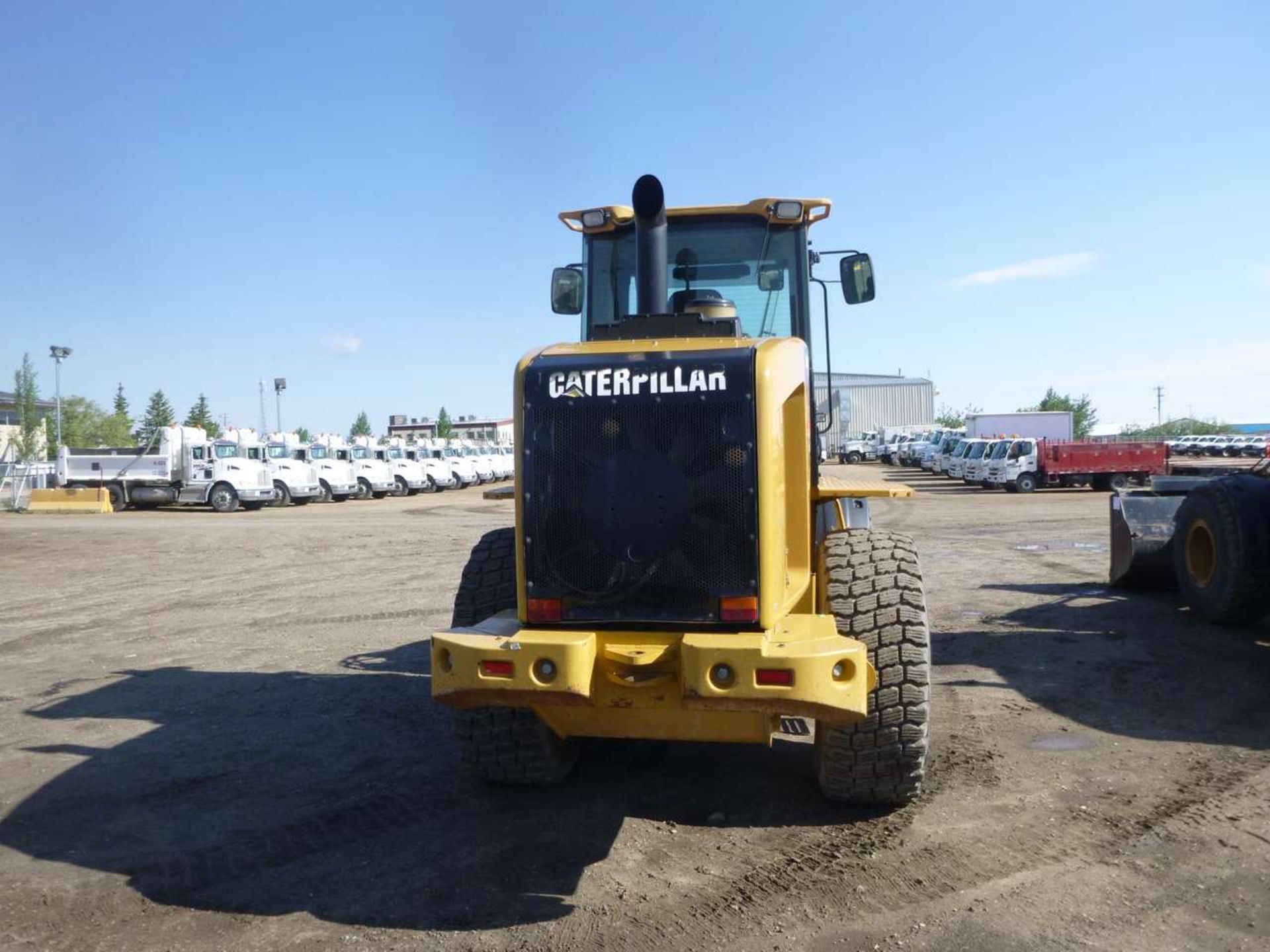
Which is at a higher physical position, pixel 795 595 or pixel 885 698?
pixel 795 595

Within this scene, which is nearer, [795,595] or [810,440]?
[795,595]

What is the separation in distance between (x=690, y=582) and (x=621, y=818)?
4.46 ft

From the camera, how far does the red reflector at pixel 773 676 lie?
3904 millimetres

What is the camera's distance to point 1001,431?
161 feet

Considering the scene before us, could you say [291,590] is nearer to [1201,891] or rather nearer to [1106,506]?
[1201,891]

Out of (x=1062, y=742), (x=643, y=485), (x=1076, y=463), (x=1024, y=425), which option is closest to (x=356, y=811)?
(x=643, y=485)

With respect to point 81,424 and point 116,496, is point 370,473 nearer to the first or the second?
point 116,496

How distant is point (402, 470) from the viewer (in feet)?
131

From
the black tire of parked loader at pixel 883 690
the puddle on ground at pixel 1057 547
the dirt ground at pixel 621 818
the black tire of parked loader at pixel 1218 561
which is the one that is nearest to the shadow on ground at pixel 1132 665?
the dirt ground at pixel 621 818

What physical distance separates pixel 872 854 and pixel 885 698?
0.66m

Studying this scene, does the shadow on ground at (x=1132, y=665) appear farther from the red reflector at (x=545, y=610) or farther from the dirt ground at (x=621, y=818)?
the red reflector at (x=545, y=610)

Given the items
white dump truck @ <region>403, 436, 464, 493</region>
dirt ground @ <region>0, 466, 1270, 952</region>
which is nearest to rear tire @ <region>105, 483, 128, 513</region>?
white dump truck @ <region>403, 436, 464, 493</region>

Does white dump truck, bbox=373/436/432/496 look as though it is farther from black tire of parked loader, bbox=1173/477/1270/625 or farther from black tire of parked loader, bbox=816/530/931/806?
black tire of parked loader, bbox=816/530/931/806

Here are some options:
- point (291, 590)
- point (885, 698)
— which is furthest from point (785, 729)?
point (291, 590)
